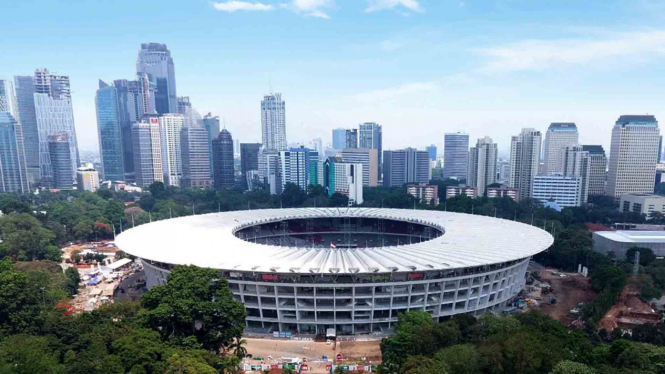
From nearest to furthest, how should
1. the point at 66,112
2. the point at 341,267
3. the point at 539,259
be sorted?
1. the point at 341,267
2. the point at 539,259
3. the point at 66,112

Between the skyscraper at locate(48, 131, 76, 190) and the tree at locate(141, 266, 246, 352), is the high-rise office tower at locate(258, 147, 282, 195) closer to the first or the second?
the skyscraper at locate(48, 131, 76, 190)

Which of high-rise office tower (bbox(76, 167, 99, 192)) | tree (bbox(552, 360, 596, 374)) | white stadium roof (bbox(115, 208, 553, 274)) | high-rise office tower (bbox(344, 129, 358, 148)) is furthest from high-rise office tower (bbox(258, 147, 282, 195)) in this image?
tree (bbox(552, 360, 596, 374))

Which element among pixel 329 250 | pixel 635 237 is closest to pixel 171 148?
pixel 329 250

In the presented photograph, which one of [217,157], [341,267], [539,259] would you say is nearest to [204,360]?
[341,267]

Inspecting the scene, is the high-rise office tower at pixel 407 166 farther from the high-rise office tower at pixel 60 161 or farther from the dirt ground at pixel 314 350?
the dirt ground at pixel 314 350

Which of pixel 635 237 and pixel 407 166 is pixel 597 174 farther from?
pixel 635 237

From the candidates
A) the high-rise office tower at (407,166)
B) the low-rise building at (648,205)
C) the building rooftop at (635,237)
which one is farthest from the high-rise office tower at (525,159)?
the building rooftop at (635,237)

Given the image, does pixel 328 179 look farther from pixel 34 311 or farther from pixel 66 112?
pixel 66 112
